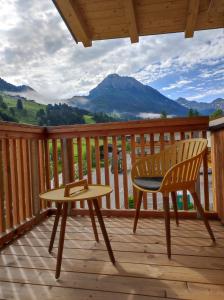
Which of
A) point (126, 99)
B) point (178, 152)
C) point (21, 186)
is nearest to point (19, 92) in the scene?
point (126, 99)

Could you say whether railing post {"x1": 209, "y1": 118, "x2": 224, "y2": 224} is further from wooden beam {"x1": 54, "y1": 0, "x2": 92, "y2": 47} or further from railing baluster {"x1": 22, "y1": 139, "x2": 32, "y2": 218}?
railing baluster {"x1": 22, "y1": 139, "x2": 32, "y2": 218}

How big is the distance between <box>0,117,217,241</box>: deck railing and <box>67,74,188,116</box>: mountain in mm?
64943

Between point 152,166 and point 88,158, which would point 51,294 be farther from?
point 88,158

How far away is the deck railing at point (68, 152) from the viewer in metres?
2.25

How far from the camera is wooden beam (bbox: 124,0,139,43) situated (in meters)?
2.12

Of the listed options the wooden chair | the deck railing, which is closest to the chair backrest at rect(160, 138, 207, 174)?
the wooden chair

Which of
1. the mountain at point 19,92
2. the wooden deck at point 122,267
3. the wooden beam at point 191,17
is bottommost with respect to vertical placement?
the wooden deck at point 122,267

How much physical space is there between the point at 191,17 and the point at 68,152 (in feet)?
6.05

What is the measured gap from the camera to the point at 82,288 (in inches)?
55.3

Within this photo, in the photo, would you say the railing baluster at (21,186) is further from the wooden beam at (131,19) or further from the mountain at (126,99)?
the mountain at (126,99)

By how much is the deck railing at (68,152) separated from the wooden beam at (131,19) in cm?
90

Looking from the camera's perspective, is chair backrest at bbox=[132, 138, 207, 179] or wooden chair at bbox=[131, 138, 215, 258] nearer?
wooden chair at bbox=[131, 138, 215, 258]

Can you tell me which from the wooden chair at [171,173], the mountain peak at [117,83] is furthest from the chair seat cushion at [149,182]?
the mountain peak at [117,83]

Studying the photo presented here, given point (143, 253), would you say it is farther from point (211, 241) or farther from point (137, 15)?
point (137, 15)
